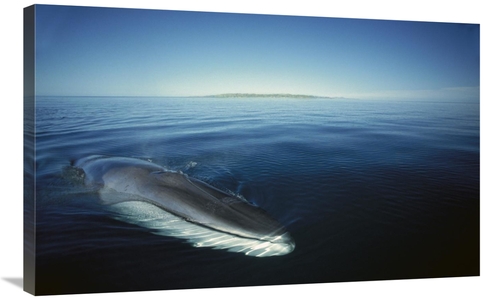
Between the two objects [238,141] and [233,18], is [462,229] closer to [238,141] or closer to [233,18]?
[238,141]

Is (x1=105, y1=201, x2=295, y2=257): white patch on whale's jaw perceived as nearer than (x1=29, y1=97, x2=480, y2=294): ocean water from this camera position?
No

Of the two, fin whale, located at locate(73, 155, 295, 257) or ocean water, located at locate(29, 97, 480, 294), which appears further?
fin whale, located at locate(73, 155, 295, 257)

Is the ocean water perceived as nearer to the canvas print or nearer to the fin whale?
the canvas print

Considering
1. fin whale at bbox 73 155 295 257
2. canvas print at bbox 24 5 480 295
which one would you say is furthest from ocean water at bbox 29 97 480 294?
fin whale at bbox 73 155 295 257

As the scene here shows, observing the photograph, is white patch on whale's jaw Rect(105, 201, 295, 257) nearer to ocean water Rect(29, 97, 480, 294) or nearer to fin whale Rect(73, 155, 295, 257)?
fin whale Rect(73, 155, 295, 257)

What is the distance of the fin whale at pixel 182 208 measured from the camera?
1065cm

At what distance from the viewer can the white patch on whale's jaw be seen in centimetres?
1058

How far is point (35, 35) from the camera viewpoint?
32.9 feet

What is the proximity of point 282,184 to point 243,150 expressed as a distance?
2.70ft

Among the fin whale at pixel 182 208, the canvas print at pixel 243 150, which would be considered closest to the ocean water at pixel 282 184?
the canvas print at pixel 243 150

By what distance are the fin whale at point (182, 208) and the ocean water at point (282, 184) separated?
137 millimetres

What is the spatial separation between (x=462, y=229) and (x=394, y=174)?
1527 mm

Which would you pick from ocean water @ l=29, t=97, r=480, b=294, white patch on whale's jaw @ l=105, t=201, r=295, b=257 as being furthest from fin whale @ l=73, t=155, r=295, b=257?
ocean water @ l=29, t=97, r=480, b=294

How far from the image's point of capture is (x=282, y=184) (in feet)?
37.3
